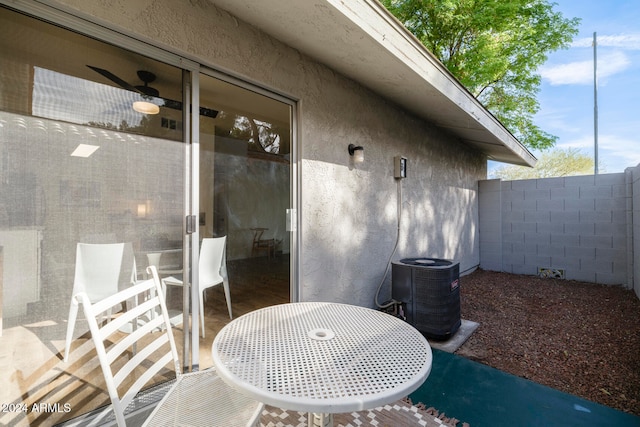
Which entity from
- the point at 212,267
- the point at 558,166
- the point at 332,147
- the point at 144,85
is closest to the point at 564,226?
the point at 332,147

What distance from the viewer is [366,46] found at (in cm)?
246

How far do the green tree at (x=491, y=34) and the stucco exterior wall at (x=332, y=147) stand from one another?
15.0 ft

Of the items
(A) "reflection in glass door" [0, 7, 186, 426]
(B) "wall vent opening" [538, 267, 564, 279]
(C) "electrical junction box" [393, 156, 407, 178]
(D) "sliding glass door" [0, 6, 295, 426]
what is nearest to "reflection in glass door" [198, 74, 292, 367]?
(D) "sliding glass door" [0, 6, 295, 426]

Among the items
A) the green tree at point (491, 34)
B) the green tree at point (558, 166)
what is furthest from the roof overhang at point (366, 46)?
the green tree at point (558, 166)

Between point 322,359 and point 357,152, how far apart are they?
8.46 feet

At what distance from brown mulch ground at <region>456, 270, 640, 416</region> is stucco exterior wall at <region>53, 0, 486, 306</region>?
1301mm

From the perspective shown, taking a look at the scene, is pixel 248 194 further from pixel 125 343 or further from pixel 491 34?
pixel 491 34

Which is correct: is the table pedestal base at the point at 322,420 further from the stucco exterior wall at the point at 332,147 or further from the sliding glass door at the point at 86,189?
the stucco exterior wall at the point at 332,147

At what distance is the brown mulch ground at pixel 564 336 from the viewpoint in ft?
8.20

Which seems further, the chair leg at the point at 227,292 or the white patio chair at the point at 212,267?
the chair leg at the point at 227,292

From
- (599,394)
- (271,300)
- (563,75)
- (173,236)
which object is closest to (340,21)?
(173,236)

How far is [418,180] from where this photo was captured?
4859 mm

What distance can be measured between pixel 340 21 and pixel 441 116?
297 centimetres

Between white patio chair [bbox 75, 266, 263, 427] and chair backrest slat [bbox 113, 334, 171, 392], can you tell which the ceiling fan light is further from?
chair backrest slat [bbox 113, 334, 171, 392]
